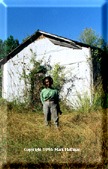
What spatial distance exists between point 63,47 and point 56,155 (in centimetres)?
399

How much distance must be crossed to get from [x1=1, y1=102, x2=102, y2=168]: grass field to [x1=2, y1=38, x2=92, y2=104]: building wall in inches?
30.9

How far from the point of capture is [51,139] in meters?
5.70

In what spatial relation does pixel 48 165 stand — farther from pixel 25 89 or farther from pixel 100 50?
pixel 100 50

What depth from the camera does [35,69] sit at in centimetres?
768

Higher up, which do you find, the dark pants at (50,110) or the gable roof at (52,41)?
the gable roof at (52,41)

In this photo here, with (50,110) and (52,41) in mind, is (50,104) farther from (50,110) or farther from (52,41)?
(52,41)

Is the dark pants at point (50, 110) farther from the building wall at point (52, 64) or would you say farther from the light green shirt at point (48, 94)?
the building wall at point (52, 64)

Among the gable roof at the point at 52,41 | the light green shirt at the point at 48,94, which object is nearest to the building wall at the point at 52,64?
the gable roof at the point at 52,41

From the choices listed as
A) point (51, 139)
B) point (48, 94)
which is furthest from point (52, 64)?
point (51, 139)

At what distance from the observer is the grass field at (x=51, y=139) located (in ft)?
16.8

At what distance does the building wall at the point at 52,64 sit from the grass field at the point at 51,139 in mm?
785

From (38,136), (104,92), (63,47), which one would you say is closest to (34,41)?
(63,47)

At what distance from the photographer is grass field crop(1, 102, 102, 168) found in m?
5.13

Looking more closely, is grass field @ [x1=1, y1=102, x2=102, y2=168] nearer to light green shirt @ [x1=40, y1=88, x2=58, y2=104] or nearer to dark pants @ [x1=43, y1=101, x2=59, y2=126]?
dark pants @ [x1=43, y1=101, x2=59, y2=126]
